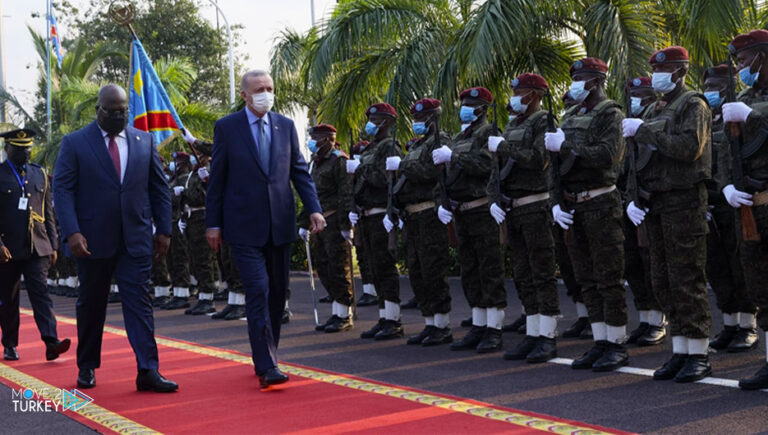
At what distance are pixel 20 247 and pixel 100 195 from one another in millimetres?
2475

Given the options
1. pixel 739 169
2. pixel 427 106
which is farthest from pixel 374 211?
pixel 739 169

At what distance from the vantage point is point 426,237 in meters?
8.60

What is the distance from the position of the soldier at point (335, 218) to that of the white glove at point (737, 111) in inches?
191

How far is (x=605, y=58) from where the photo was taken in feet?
40.2

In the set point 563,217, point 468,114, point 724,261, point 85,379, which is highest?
point 468,114

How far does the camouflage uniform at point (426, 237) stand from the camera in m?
8.55

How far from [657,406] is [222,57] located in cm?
3757

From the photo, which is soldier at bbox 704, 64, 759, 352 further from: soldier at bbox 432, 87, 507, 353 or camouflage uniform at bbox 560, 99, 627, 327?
soldier at bbox 432, 87, 507, 353

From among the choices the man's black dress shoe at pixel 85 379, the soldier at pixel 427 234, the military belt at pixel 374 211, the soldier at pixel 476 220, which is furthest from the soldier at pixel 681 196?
the man's black dress shoe at pixel 85 379

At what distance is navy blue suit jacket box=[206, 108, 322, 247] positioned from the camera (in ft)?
21.1

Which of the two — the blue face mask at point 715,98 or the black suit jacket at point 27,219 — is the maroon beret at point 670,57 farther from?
the black suit jacket at point 27,219

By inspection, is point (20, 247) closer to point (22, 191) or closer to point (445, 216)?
point (22, 191)

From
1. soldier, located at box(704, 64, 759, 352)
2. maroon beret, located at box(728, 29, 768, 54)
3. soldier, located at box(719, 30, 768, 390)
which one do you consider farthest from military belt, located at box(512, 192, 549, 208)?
maroon beret, located at box(728, 29, 768, 54)

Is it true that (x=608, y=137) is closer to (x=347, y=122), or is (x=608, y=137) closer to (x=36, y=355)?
(x=36, y=355)
